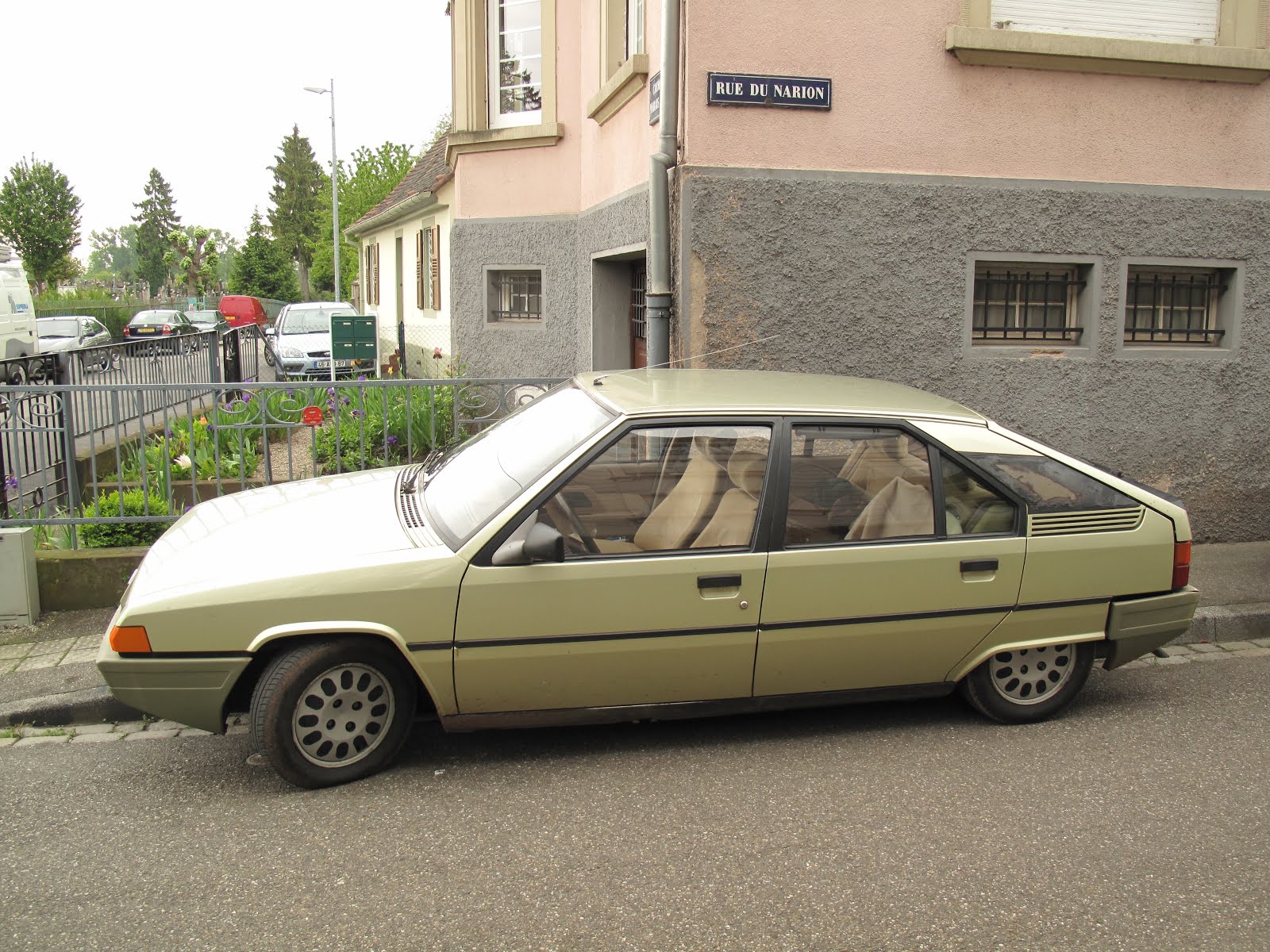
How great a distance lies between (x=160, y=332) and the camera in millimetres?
38062

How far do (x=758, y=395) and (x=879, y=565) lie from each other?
88cm

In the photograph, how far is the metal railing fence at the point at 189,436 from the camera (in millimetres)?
7051

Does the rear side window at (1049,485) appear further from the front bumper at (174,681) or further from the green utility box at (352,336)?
the green utility box at (352,336)

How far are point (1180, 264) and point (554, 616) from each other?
6012 millimetres

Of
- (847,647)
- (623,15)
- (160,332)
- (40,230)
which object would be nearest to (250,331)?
(623,15)

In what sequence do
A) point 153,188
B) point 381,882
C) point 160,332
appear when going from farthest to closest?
point 153,188 < point 160,332 < point 381,882

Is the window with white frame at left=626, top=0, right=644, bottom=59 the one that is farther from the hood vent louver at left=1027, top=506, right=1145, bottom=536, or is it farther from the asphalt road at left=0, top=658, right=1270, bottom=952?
the asphalt road at left=0, top=658, right=1270, bottom=952

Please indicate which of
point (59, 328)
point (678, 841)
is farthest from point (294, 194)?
point (678, 841)

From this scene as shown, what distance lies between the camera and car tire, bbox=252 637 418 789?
13.4 ft

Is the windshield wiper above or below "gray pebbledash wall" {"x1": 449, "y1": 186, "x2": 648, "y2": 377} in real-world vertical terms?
below

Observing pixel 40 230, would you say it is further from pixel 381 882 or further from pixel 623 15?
pixel 381 882

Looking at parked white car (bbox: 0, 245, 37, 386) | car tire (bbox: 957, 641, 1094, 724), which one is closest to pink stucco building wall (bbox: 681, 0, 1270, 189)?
car tire (bbox: 957, 641, 1094, 724)

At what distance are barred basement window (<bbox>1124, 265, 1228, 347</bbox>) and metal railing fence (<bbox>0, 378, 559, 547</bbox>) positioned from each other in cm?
437

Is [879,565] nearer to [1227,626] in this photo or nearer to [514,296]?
[1227,626]
